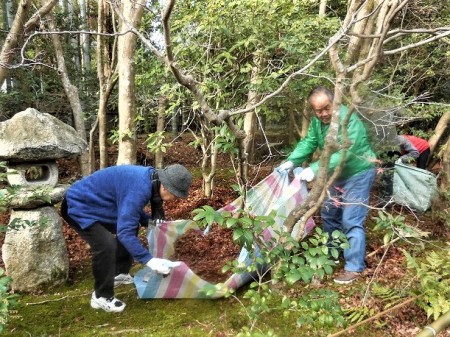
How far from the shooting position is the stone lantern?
3180 millimetres

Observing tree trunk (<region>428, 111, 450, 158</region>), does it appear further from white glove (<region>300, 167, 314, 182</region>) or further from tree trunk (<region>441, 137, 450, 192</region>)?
white glove (<region>300, 167, 314, 182</region>)

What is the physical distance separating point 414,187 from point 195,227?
120 inches

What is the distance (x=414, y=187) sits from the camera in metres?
4.88

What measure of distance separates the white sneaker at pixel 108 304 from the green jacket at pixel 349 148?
1.96m

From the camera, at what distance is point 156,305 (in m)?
3.13

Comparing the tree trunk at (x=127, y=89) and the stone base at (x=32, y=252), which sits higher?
the tree trunk at (x=127, y=89)

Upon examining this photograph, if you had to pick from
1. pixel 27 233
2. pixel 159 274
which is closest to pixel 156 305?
pixel 159 274

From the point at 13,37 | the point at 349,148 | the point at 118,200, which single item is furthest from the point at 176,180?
the point at 13,37

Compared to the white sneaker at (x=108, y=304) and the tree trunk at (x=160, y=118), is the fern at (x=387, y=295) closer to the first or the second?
the white sneaker at (x=108, y=304)

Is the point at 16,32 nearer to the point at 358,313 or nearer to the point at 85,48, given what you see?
the point at 358,313

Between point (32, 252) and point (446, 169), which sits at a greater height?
point (446, 169)

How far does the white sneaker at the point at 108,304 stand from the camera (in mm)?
3025

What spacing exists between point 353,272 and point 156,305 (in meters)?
1.78

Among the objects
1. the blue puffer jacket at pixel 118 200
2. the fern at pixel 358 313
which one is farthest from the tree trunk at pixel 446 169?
the blue puffer jacket at pixel 118 200
